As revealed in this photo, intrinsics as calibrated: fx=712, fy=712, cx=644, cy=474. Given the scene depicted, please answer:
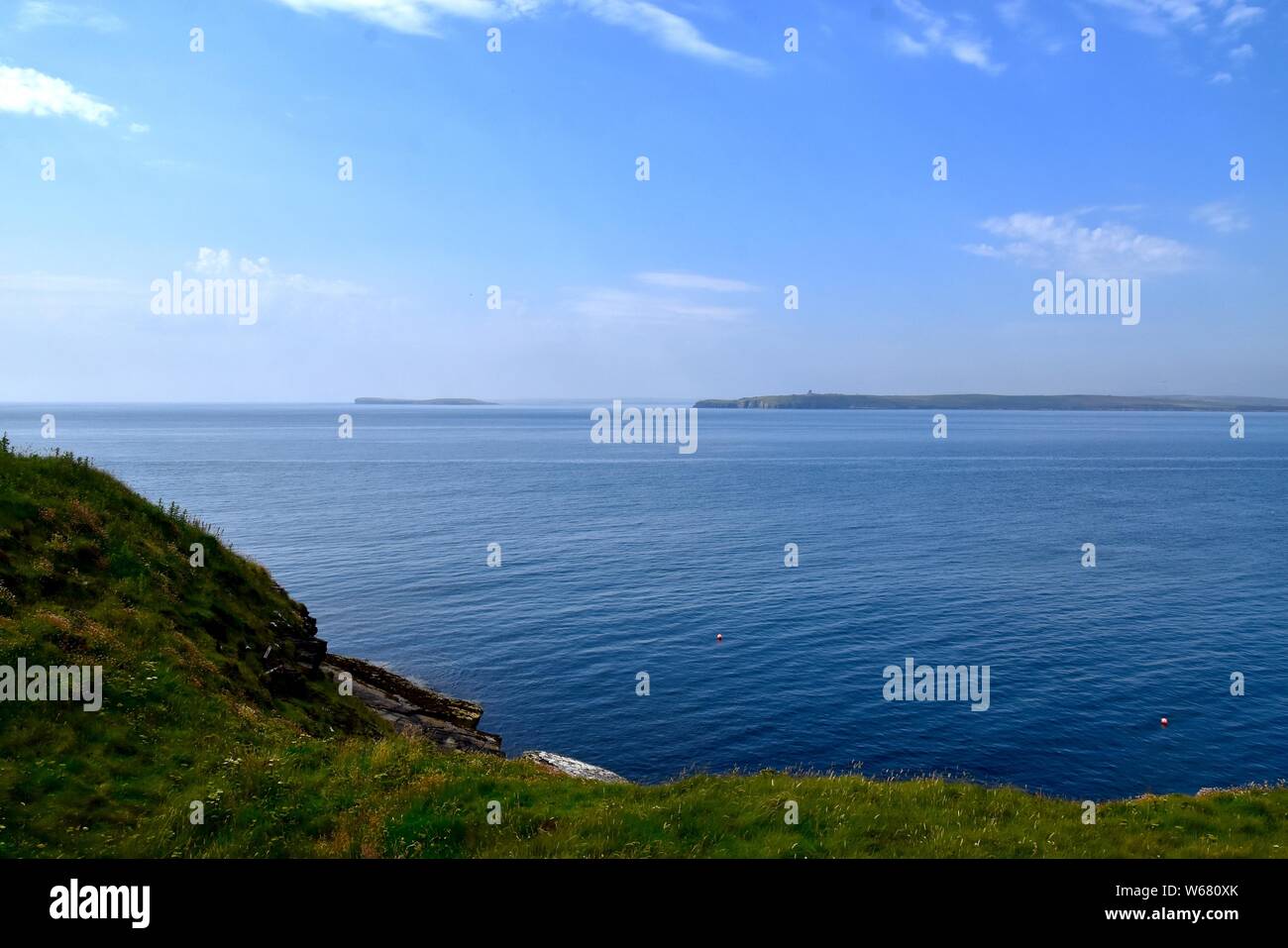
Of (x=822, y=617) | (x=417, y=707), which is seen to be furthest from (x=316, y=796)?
(x=822, y=617)

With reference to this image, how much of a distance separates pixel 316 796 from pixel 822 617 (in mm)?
44804

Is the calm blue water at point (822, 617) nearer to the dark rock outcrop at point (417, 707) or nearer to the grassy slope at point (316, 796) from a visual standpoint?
the dark rock outcrop at point (417, 707)

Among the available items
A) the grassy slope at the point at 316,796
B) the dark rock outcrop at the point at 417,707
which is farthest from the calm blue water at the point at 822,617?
the grassy slope at the point at 316,796

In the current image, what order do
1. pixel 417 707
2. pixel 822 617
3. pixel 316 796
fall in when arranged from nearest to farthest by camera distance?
1. pixel 316 796
2. pixel 417 707
3. pixel 822 617

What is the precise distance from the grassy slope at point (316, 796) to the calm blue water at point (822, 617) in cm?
1800

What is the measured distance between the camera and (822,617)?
54.4m

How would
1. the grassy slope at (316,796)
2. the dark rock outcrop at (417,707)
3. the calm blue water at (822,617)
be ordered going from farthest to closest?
the calm blue water at (822,617)
the dark rock outcrop at (417,707)
the grassy slope at (316,796)

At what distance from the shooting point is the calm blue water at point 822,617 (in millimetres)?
36250

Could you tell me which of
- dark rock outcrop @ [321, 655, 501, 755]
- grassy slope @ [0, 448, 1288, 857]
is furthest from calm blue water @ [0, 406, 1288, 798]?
grassy slope @ [0, 448, 1288, 857]

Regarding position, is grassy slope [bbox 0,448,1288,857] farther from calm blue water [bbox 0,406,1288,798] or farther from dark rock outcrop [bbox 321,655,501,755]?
calm blue water [bbox 0,406,1288,798]

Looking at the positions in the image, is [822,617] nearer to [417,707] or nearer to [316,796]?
[417,707]

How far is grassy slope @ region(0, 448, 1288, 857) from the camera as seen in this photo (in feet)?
43.0

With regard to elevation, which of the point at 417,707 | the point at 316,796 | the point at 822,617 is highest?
the point at 316,796
